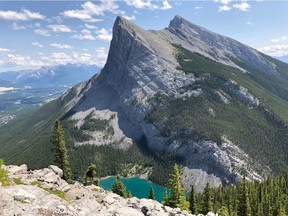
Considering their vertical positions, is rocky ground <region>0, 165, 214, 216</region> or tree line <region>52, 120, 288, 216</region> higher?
rocky ground <region>0, 165, 214, 216</region>

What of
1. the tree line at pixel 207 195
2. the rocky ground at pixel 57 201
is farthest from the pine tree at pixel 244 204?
the rocky ground at pixel 57 201

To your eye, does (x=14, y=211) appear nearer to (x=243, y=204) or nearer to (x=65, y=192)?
(x=65, y=192)

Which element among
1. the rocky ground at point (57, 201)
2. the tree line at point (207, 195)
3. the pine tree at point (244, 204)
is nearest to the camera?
the rocky ground at point (57, 201)

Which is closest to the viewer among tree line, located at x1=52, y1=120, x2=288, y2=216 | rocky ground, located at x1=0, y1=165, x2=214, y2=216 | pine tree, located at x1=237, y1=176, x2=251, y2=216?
rocky ground, located at x1=0, y1=165, x2=214, y2=216

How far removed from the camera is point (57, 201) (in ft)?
174

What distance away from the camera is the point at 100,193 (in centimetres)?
6669

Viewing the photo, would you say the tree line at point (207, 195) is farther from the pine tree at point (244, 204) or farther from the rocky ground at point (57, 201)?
the rocky ground at point (57, 201)

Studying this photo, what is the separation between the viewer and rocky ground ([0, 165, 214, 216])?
47.5 meters

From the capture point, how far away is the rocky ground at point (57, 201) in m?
47.5

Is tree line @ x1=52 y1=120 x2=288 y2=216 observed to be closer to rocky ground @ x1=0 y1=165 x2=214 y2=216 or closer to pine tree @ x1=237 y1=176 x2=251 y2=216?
pine tree @ x1=237 y1=176 x2=251 y2=216

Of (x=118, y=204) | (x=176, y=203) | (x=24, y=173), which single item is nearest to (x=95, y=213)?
(x=118, y=204)

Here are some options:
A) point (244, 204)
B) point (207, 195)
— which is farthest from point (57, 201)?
point (207, 195)

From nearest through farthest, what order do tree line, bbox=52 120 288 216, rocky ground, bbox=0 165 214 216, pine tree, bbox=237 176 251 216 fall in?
rocky ground, bbox=0 165 214 216 < tree line, bbox=52 120 288 216 < pine tree, bbox=237 176 251 216

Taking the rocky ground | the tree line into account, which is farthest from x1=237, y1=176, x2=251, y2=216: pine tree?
the rocky ground
